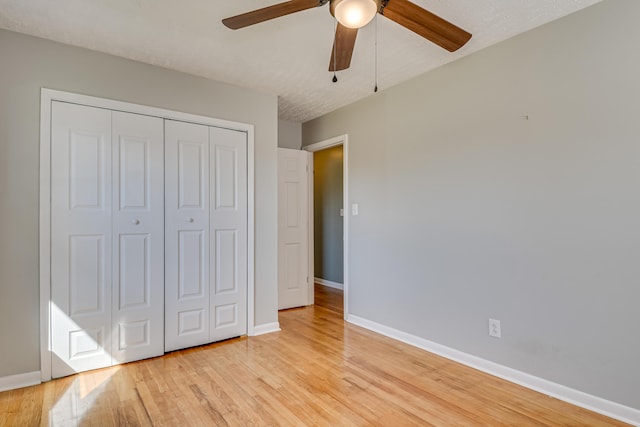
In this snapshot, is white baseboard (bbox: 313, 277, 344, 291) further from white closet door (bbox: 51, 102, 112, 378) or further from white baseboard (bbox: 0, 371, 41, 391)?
white baseboard (bbox: 0, 371, 41, 391)

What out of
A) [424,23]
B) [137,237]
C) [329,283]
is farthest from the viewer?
[329,283]

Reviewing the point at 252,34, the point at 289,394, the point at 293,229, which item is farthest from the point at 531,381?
the point at 252,34

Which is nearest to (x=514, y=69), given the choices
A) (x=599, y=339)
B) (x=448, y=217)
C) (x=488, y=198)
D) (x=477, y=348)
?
(x=488, y=198)

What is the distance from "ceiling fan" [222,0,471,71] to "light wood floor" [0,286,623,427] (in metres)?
2.12

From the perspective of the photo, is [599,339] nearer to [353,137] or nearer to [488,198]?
[488,198]

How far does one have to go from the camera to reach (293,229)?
4270mm

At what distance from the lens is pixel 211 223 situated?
122 inches

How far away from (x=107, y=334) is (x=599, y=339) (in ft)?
11.0

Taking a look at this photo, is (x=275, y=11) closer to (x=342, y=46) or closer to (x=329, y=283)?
(x=342, y=46)

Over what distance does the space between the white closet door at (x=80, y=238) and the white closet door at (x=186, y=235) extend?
0.45 meters

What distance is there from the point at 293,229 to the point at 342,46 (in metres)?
2.65

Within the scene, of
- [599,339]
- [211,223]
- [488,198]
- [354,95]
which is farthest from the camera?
[354,95]

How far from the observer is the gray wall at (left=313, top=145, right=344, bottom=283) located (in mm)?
5384

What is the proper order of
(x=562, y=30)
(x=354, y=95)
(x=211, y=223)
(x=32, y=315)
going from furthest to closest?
(x=354, y=95) < (x=211, y=223) < (x=32, y=315) < (x=562, y=30)
